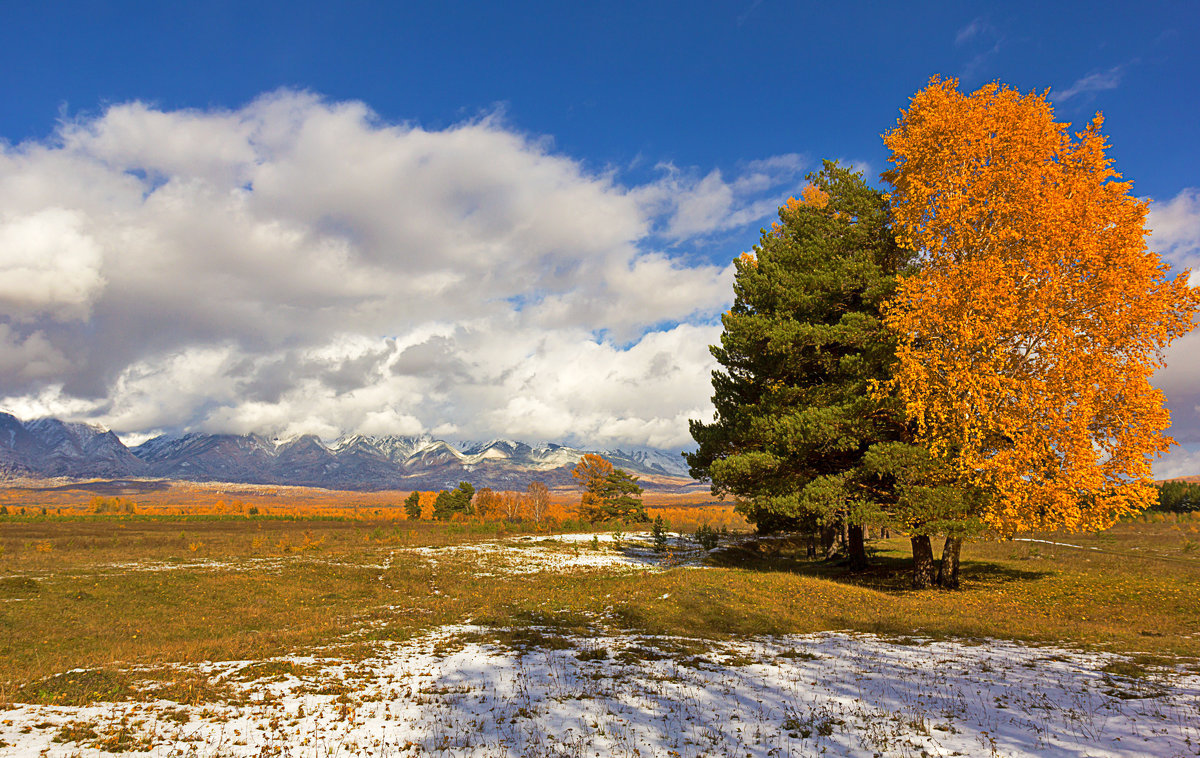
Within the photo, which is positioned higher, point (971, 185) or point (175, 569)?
point (971, 185)

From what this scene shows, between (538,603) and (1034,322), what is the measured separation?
1891 cm

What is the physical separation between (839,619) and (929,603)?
145 inches

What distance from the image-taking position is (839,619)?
16203mm

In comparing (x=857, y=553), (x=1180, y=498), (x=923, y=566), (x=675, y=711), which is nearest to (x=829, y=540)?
(x=857, y=553)

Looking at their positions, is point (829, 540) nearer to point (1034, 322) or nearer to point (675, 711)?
point (1034, 322)

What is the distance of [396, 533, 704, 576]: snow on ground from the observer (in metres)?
30.2

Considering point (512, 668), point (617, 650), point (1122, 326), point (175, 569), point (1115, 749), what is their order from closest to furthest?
point (1115, 749)
point (512, 668)
point (617, 650)
point (1122, 326)
point (175, 569)

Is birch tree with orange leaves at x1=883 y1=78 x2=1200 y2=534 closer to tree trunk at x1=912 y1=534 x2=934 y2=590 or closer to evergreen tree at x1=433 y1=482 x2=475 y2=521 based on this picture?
tree trunk at x1=912 y1=534 x2=934 y2=590

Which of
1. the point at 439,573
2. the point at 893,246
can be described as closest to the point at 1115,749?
the point at 893,246

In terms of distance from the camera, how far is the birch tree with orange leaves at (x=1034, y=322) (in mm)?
15406

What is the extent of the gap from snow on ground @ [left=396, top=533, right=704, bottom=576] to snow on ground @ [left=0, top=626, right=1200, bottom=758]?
17910mm

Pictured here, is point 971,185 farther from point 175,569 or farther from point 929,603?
point 175,569

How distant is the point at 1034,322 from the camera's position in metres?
16.1

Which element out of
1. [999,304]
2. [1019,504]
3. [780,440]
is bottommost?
[1019,504]
